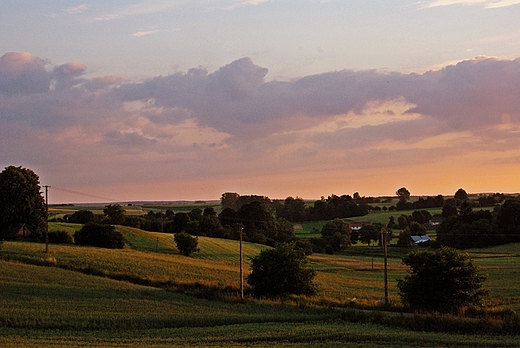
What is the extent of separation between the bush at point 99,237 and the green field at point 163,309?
1107 centimetres

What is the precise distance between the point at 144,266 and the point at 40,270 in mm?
12567

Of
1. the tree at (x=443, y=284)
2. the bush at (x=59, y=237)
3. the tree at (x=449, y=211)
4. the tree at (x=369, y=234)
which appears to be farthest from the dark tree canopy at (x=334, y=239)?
the tree at (x=443, y=284)

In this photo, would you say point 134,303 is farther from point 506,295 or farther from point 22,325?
point 506,295

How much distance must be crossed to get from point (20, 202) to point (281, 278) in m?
41.5

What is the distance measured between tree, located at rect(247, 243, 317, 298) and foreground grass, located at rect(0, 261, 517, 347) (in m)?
7.25

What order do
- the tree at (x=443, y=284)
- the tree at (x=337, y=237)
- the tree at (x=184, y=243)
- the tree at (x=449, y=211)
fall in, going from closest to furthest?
the tree at (x=443, y=284) < the tree at (x=184, y=243) < the tree at (x=337, y=237) < the tree at (x=449, y=211)

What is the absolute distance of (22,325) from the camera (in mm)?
30594

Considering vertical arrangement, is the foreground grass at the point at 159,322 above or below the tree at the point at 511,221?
below

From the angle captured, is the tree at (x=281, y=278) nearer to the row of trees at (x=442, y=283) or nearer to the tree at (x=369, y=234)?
the row of trees at (x=442, y=283)

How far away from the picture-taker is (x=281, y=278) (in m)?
49.2

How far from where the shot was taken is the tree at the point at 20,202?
246ft

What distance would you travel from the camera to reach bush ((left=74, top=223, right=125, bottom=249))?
79250 mm

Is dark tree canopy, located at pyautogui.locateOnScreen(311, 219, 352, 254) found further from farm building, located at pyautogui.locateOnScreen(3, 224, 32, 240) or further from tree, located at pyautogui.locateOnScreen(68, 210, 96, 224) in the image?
farm building, located at pyautogui.locateOnScreen(3, 224, 32, 240)

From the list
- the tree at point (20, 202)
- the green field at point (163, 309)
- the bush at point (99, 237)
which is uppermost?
the tree at point (20, 202)
